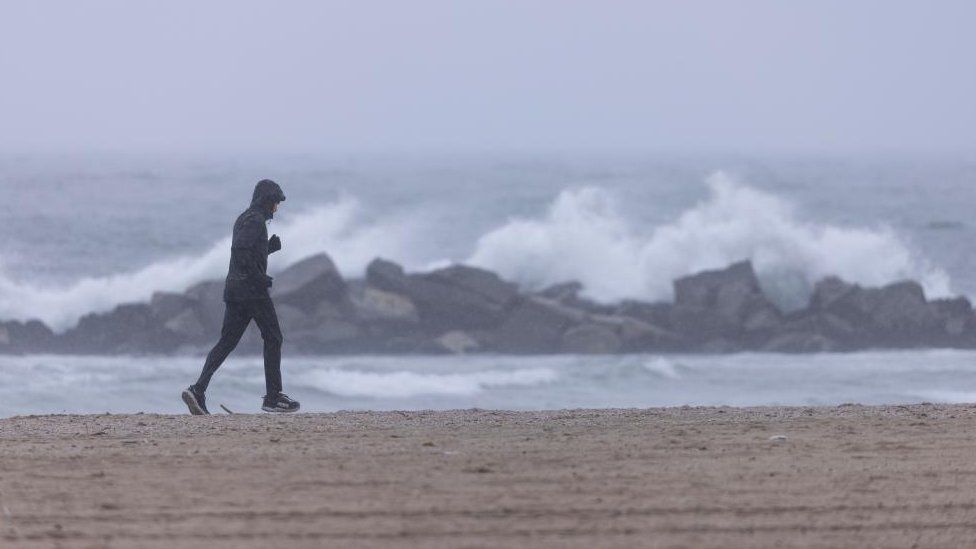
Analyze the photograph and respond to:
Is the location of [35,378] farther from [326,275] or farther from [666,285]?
[666,285]

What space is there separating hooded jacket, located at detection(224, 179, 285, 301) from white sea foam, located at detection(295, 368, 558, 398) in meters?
8.09

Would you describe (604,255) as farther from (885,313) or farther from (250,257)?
(250,257)

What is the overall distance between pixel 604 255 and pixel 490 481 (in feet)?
69.9

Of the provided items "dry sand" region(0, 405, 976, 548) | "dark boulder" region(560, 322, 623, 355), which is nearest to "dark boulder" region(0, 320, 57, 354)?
"dark boulder" region(560, 322, 623, 355)

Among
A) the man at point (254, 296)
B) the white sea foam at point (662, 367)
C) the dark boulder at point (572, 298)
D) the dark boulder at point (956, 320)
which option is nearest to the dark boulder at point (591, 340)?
the white sea foam at point (662, 367)

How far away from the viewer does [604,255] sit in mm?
28594

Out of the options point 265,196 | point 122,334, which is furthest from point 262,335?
point 122,334

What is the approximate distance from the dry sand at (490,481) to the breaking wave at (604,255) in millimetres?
15017

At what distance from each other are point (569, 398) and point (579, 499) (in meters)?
11.0

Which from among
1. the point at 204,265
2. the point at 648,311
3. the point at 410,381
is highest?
the point at 204,265

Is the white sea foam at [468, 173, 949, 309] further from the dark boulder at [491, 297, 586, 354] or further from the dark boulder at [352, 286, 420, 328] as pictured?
the dark boulder at [352, 286, 420, 328]

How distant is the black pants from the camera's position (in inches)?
404

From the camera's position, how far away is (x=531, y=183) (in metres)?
56.7

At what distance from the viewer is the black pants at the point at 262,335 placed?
10.3 metres
